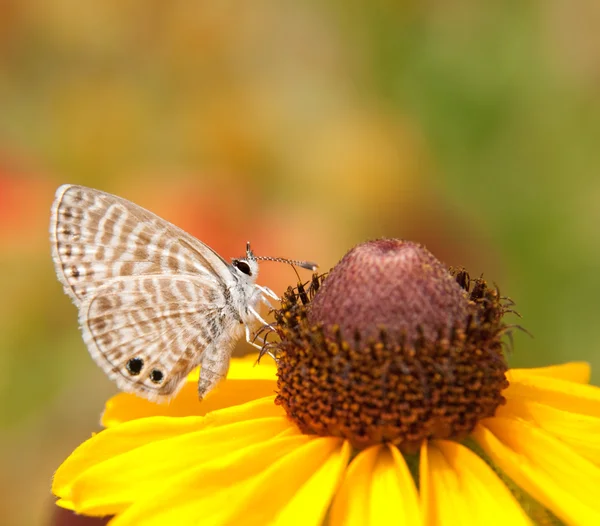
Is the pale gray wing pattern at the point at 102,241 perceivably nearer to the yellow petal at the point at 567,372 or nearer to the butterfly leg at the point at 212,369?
the butterfly leg at the point at 212,369

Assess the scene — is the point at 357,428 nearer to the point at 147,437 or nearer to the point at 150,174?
the point at 147,437

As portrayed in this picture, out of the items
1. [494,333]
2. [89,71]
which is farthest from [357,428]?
[89,71]

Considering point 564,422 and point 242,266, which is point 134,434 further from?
point 564,422

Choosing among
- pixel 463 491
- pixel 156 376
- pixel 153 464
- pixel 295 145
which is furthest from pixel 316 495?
pixel 295 145

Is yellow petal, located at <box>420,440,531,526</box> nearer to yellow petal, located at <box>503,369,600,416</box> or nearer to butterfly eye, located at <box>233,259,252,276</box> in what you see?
yellow petal, located at <box>503,369,600,416</box>

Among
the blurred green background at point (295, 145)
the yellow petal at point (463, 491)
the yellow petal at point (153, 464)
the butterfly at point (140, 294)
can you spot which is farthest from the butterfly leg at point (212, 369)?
the blurred green background at point (295, 145)
